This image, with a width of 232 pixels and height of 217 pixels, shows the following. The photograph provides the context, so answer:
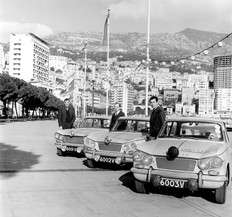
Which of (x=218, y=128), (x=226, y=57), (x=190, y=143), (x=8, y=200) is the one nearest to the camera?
(x=8, y=200)

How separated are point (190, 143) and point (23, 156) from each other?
690 cm

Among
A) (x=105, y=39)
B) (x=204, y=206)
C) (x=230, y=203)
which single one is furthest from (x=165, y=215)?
(x=105, y=39)

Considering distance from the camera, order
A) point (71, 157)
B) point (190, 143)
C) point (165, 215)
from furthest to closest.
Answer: point (71, 157) → point (190, 143) → point (165, 215)

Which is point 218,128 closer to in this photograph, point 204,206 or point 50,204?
point 204,206

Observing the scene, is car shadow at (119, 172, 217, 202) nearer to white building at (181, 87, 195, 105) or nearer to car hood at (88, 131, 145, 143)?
car hood at (88, 131, 145, 143)

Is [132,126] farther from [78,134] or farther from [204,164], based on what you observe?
[204,164]

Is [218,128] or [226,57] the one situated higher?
[226,57]

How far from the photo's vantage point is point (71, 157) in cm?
1238

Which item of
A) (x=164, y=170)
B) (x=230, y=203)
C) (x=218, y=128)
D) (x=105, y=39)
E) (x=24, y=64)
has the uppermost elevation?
(x=24, y=64)


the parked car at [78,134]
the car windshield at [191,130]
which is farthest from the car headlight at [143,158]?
the parked car at [78,134]

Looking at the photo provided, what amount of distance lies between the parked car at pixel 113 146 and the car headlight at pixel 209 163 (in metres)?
2.98

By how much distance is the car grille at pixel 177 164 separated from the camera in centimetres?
642

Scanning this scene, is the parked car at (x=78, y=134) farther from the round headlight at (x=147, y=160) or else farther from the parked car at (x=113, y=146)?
the round headlight at (x=147, y=160)

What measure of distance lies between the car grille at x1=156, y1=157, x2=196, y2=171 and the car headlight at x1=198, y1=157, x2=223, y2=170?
12cm
